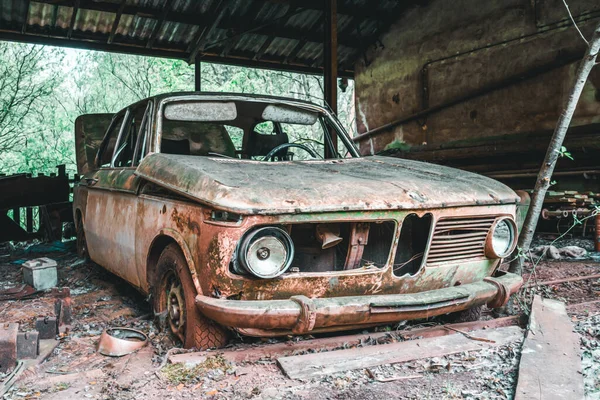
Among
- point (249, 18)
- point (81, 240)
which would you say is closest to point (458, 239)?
point (81, 240)

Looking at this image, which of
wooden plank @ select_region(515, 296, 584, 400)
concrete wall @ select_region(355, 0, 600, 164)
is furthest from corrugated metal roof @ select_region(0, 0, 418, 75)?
wooden plank @ select_region(515, 296, 584, 400)

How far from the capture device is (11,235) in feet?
25.8

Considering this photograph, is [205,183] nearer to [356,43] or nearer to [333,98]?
[333,98]

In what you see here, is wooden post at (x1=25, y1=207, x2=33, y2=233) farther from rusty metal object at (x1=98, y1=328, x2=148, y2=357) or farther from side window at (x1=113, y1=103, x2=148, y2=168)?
rusty metal object at (x1=98, y1=328, x2=148, y2=357)

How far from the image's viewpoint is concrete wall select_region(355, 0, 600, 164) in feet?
23.4

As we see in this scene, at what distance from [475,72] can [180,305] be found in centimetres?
721

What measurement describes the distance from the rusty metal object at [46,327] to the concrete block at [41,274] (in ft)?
5.64

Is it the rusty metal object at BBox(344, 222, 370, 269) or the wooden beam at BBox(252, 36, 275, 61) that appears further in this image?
the wooden beam at BBox(252, 36, 275, 61)

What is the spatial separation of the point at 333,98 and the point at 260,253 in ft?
19.2

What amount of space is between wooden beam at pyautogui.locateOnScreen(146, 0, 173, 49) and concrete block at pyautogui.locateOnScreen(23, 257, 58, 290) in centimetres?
537

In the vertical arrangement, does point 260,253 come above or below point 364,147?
below

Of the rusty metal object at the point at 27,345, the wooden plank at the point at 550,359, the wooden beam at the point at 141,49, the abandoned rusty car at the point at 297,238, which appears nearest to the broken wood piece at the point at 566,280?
the wooden plank at the point at 550,359

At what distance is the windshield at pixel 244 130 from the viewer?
3.73m

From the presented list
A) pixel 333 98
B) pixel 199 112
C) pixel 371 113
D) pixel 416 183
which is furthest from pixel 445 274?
pixel 371 113
